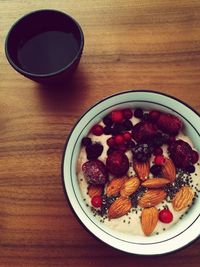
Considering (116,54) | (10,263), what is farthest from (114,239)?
(116,54)

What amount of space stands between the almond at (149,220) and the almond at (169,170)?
55mm

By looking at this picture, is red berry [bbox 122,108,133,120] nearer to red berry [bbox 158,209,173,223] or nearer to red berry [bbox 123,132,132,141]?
red berry [bbox 123,132,132,141]

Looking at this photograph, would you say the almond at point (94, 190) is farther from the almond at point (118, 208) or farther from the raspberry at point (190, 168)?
the raspberry at point (190, 168)

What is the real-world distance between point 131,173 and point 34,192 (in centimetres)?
16

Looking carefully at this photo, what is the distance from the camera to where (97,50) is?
68 cm

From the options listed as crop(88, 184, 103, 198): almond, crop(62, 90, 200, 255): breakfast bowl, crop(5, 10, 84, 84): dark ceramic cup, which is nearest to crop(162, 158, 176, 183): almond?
crop(62, 90, 200, 255): breakfast bowl

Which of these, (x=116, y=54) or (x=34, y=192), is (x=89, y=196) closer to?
(x=34, y=192)

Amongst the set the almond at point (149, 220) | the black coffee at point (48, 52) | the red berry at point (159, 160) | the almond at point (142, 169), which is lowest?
the almond at point (149, 220)

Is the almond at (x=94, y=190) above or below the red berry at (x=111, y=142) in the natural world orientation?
below

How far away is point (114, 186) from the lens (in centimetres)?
62

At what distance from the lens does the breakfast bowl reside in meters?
0.60

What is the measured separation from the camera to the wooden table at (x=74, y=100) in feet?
2.09

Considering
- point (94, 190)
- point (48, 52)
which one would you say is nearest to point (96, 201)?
point (94, 190)

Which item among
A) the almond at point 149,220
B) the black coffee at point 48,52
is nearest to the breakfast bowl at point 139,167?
the almond at point 149,220
